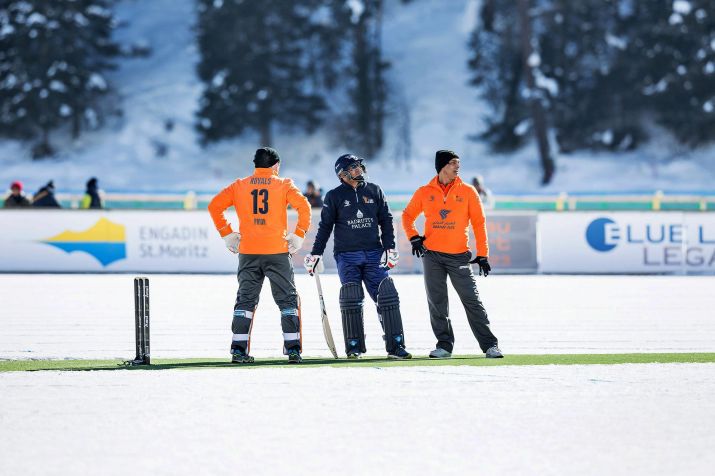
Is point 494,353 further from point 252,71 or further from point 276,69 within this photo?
point 276,69

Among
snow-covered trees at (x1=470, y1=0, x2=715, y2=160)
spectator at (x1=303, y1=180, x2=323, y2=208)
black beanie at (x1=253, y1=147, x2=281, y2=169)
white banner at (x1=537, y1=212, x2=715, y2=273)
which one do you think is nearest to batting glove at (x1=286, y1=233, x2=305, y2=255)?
black beanie at (x1=253, y1=147, x2=281, y2=169)

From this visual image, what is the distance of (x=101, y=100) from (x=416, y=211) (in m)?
60.3

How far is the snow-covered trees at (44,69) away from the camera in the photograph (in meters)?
61.4

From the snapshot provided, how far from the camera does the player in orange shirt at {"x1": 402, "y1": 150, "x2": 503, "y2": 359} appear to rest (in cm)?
1133

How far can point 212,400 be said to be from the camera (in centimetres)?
845

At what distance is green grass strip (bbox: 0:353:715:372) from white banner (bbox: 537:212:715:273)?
13.7m

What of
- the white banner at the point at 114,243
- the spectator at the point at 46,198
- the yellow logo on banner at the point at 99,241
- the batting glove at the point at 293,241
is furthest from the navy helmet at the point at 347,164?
the spectator at the point at 46,198

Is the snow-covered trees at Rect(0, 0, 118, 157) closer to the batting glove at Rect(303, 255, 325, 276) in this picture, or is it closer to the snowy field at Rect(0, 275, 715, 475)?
the snowy field at Rect(0, 275, 715, 475)

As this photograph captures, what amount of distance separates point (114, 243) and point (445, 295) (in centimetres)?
1553

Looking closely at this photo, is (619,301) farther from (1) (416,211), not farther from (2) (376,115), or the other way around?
(2) (376,115)

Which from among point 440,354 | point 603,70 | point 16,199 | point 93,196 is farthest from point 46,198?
point 603,70

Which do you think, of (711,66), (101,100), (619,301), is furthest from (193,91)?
(619,301)

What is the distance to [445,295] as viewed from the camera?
11.5m

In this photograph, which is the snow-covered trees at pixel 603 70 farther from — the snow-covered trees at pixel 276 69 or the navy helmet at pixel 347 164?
the navy helmet at pixel 347 164
